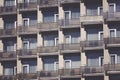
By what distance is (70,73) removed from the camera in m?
50.2

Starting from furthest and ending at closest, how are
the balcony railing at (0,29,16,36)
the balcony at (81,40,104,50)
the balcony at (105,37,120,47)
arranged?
the balcony railing at (0,29,16,36) < the balcony at (81,40,104,50) < the balcony at (105,37,120,47)

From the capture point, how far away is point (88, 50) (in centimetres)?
5031

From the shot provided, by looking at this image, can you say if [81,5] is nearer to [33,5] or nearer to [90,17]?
[90,17]

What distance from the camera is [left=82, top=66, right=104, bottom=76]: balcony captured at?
4906 cm

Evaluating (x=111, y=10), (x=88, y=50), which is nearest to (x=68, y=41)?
(x=88, y=50)

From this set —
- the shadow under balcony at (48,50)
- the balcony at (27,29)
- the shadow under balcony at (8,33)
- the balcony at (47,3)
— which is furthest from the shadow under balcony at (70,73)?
the shadow under balcony at (8,33)

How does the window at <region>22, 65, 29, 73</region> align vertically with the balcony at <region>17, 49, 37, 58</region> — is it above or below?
below

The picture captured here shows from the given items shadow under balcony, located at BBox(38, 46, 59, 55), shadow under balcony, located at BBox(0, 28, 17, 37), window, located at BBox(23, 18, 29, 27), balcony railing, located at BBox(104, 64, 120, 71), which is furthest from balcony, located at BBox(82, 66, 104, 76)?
shadow under balcony, located at BBox(0, 28, 17, 37)

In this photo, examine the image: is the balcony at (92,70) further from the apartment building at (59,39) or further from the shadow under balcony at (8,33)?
the shadow under balcony at (8,33)

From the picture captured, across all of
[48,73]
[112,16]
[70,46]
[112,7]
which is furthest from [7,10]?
[112,16]

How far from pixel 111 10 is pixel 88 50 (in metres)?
5.69

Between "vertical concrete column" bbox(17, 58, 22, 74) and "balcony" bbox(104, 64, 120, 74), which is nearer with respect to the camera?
"balcony" bbox(104, 64, 120, 74)

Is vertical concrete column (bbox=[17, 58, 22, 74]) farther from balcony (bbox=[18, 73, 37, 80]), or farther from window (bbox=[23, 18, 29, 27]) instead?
window (bbox=[23, 18, 29, 27])

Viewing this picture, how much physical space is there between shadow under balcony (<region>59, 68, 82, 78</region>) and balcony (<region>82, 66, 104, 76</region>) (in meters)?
0.93
